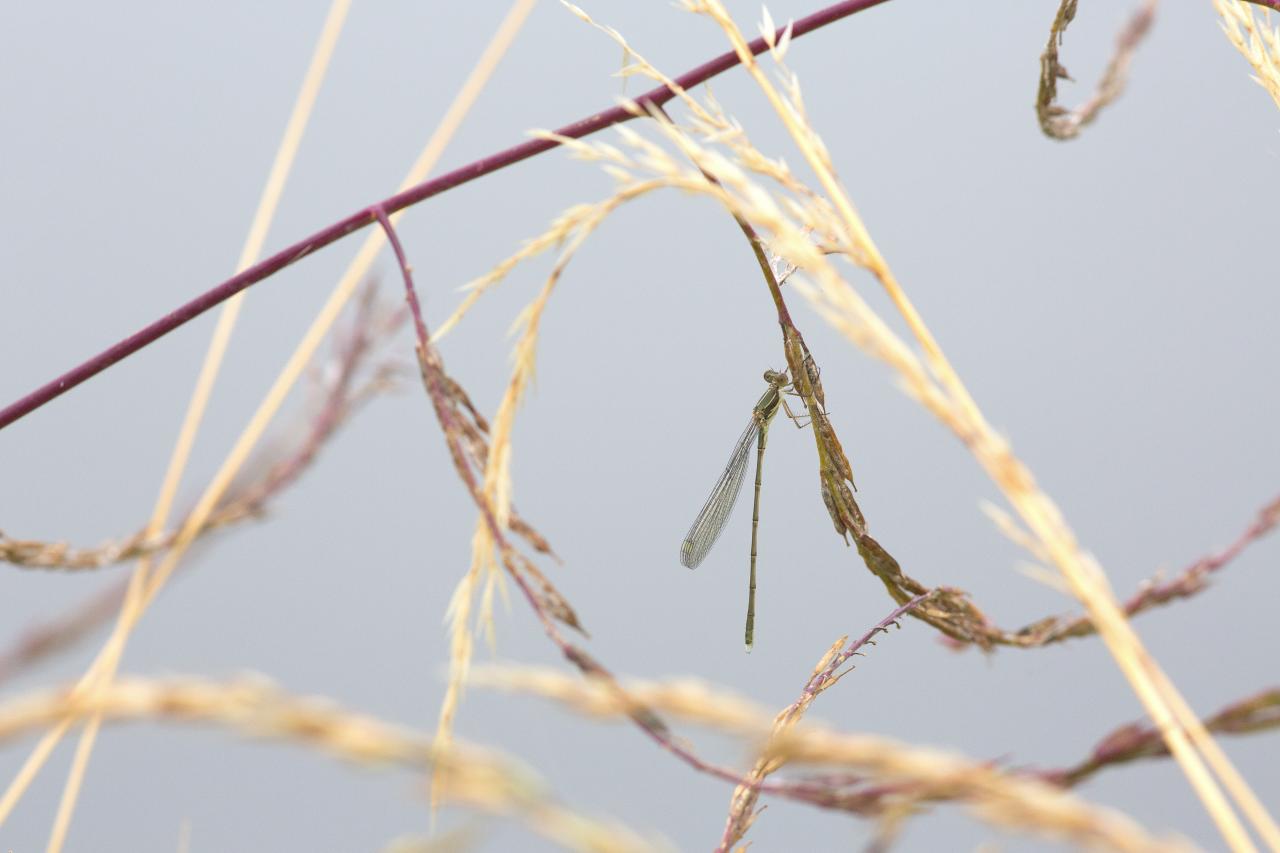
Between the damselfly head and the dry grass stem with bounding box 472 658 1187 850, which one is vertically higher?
the damselfly head

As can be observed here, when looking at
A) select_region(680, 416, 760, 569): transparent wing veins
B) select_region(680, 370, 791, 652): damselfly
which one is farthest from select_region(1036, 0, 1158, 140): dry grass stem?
select_region(680, 416, 760, 569): transparent wing veins

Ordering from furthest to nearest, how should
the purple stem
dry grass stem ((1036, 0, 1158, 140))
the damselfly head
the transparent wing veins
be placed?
the transparent wing veins → the damselfly head → dry grass stem ((1036, 0, 1158, 140)) → the purple stem

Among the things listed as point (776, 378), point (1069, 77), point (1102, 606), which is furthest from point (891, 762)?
point (776, 378)

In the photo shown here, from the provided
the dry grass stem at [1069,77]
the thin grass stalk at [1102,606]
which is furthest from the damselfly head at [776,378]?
the thin grass stalk at [1102,606]

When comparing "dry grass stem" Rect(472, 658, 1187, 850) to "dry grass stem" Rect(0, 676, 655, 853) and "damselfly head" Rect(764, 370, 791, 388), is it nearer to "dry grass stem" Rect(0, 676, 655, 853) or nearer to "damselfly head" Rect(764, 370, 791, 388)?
"dry grass stem" Rect(0, 676, 655, 853)

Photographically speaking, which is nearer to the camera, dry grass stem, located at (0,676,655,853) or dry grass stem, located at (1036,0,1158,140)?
dry grass stem, located at (0,676,655,853)

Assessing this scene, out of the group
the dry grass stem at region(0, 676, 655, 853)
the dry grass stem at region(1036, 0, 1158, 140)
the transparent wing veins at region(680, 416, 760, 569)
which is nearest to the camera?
the dry grass stem at region(0, 676, 655, 853)

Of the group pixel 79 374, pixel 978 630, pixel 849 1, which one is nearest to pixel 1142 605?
pixel 978 630
